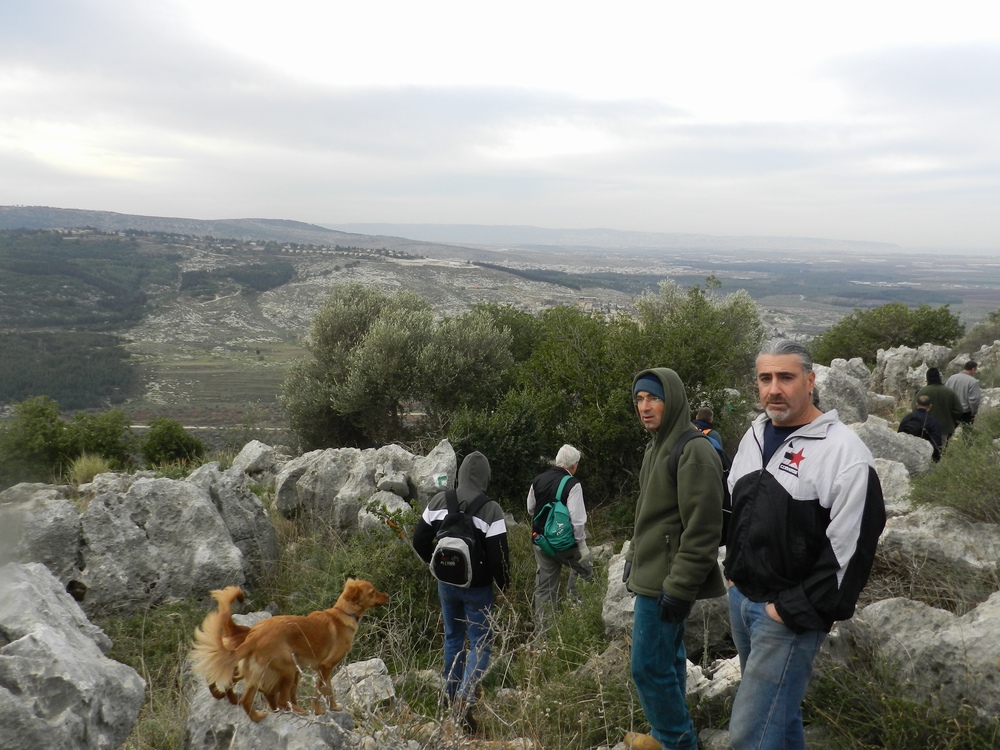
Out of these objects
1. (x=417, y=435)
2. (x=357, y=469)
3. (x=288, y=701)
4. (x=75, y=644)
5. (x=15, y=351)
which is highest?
(x=75, y=644)

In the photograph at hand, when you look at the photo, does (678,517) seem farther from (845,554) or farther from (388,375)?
(388,375)

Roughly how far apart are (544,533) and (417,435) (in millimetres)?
9828

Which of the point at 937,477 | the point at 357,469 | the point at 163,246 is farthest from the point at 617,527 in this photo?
the point at 163,246

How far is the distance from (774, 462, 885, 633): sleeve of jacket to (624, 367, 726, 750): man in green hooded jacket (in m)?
0.59

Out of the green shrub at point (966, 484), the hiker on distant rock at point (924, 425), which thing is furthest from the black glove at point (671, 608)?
the hiker on distant rock at point (924, 425)

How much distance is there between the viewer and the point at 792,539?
2709 mm

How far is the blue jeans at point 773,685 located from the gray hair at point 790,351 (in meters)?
1.12

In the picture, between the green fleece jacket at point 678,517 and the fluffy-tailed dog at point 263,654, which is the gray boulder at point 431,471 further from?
the green fleece jacket at point 678,517

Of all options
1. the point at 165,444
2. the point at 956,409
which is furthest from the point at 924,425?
the point at 165,444

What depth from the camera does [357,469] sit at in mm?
9148

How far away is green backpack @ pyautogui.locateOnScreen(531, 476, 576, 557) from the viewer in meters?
5.50

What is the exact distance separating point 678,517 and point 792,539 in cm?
75

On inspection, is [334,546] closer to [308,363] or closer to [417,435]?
[417,435]

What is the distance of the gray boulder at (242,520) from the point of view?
283 inches
